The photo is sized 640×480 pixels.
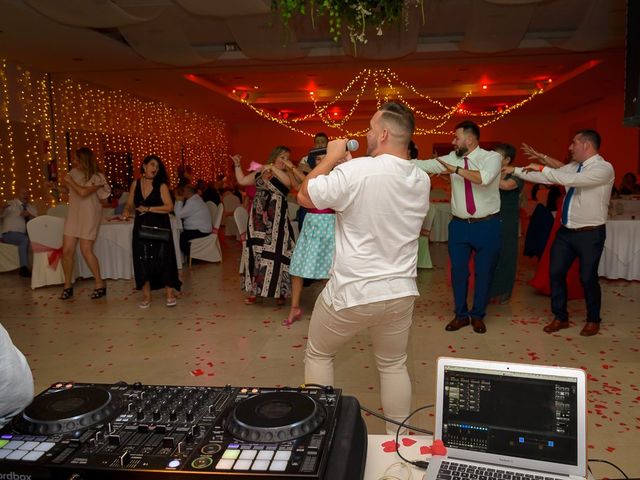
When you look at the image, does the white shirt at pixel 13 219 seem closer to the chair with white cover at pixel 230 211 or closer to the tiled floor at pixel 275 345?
the tiled floor at pixel 275 345

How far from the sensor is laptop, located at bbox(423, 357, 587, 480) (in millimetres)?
1185

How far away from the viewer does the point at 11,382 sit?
1153 mm

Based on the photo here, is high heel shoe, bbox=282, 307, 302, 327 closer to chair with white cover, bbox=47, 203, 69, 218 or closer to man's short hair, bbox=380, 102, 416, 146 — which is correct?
man's short hair, bbox=380, 102, 416, 146

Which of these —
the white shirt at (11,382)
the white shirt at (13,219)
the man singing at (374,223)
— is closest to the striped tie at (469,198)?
the man singing at (374,223)

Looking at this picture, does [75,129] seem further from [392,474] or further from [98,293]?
[392,474]

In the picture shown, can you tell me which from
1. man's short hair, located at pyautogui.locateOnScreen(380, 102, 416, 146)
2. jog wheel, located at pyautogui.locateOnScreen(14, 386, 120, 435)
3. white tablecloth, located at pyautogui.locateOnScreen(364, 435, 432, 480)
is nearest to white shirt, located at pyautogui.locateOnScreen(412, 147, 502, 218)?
man's short hair, located at pyautogui.locateOnScreen(380, 102, 416, 146)

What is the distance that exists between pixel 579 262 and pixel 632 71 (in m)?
2.46

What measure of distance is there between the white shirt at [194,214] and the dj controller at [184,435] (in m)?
6.85

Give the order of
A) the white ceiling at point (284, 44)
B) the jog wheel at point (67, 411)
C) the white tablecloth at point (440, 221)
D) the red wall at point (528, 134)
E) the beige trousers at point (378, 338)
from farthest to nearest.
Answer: the red wall at point (528, 134), the white tablecloth at point (440, 221), the white ceiling at point (284, 44), the beige trousers at point (378, 338), the jog wheel at point (67, 411)

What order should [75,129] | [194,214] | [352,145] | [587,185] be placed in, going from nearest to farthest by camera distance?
1. [352,145]
2. [587,185]
3. [194,214]
4. [75,129]

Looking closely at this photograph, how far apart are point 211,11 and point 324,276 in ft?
12.2

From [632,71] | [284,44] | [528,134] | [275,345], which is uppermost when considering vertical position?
[284,44]

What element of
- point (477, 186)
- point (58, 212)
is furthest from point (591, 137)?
point (58, 212)

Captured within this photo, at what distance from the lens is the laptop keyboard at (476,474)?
117 cm
